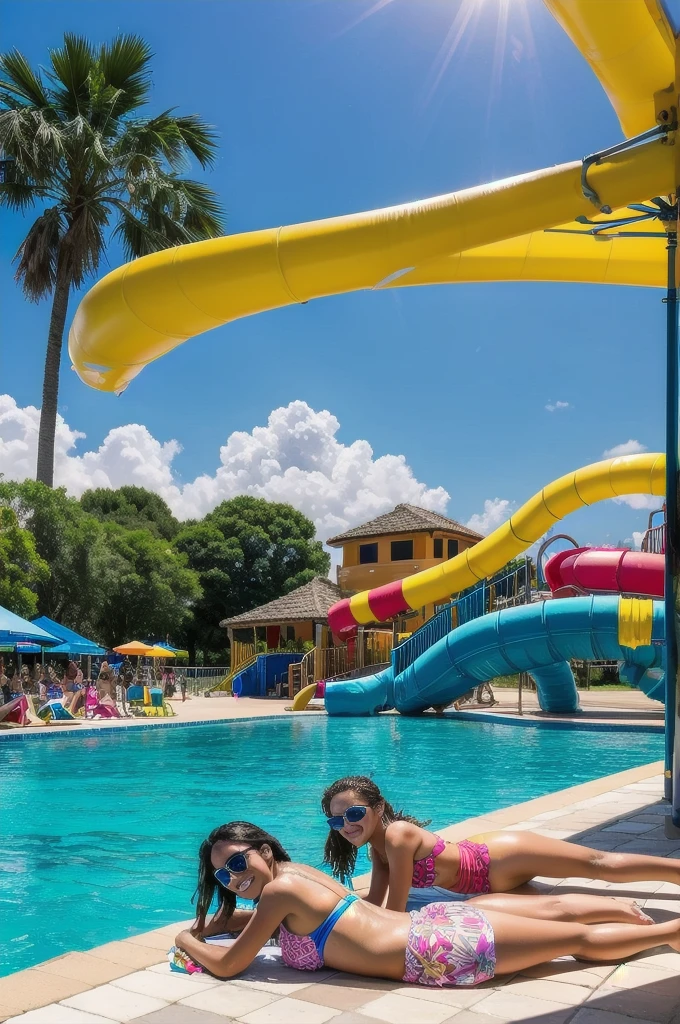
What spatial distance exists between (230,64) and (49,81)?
1325 cm

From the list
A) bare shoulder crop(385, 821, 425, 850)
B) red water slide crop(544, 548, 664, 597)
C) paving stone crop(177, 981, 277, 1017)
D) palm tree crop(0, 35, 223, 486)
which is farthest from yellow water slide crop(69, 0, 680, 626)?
palm tree crop(0, 35, 223, 486)

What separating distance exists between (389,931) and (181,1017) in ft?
2.59

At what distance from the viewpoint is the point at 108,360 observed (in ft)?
16.0

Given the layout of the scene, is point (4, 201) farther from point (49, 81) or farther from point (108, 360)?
point (108, 360)

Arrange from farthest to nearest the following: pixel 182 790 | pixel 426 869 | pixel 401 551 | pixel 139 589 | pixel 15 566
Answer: pixel 139 589 < pixel 401 551 < pixel 15 566 < pixel 182 790 < pixel 426 869

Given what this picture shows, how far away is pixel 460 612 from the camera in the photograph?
18.6 meters

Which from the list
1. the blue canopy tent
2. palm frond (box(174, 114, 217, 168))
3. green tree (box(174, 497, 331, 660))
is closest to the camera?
the blue canopy tent

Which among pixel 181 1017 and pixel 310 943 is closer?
pixel 181 1017

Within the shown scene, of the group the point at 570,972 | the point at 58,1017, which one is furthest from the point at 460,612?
the point at 58,1017

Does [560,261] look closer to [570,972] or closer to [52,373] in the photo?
[570,972]

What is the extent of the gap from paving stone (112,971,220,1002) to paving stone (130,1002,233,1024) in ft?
0.41

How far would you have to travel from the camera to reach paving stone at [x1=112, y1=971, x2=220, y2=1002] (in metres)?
3.25

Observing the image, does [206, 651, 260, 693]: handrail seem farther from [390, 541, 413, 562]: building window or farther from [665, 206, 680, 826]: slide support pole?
[665, 206, 680, 826]: slide support pole

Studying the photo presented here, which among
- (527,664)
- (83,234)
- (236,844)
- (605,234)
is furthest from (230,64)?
(83,234)
